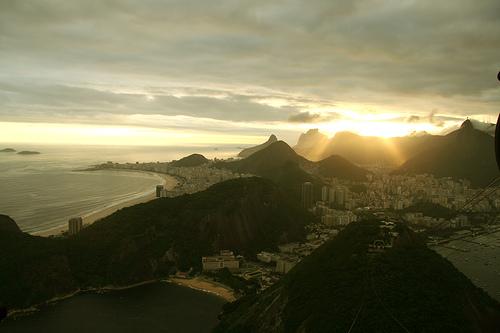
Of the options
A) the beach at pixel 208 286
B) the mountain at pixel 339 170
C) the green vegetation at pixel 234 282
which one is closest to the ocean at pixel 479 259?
the green vegetation at pixel 234 282

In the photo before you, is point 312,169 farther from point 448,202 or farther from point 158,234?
point 158,234

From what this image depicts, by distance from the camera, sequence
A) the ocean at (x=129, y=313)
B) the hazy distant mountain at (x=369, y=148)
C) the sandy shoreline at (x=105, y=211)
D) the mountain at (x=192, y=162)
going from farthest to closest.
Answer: the hazy distant mountain at (x=369, y=148)
the mountain at (x=192, y=162)
the sandy shoreline at (x=105, y=211)
the ocean at (x=129, y=313)

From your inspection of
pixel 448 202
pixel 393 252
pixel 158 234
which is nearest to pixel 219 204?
pixel 158 234

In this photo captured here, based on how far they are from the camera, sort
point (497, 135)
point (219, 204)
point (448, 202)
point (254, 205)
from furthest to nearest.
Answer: point (448, 202) → point (254, 205) → point (219, 204) → point (497, 135)

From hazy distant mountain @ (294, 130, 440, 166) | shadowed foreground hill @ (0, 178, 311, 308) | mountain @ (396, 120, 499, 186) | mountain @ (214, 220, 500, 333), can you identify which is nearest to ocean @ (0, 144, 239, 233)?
shadowed foreground hill @ (0, 178, 311, 308)

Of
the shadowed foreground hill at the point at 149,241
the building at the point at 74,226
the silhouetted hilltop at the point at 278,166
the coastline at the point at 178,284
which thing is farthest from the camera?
the silhouetted hilltop at the point at 278,166

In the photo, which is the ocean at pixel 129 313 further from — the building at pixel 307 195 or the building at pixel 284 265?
the building at pixel 307 195
